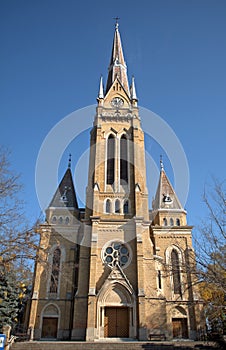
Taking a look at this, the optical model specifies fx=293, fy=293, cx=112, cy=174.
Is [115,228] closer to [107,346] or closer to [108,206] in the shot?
[108,206]

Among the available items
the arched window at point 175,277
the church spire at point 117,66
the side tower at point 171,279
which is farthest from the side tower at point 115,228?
the church spire at point 117,66

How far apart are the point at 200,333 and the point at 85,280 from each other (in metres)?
11.5

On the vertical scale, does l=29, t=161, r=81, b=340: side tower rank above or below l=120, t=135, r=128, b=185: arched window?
below

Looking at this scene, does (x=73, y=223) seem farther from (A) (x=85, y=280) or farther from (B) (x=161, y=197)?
(B) (x=161, y=197)

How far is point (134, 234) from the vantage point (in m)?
29.3

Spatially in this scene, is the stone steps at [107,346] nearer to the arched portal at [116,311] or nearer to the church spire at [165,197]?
the arched portal at [116,311]

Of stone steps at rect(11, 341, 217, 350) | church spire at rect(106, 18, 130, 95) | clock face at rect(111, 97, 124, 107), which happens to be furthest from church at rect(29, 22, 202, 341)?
church spire at rect(106, 18, 130, 95)

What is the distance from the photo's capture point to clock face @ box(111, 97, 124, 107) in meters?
41.2

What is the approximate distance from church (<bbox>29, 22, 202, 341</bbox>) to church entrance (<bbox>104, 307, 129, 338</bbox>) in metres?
0.08

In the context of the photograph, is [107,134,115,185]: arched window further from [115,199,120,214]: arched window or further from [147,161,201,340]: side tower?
[147,161,201,340]: side tower

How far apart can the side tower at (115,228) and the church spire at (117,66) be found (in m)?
7.44

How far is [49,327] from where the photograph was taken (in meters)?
27.3

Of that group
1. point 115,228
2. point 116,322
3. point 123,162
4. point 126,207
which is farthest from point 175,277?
point 123,162

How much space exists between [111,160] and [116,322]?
696 inches
